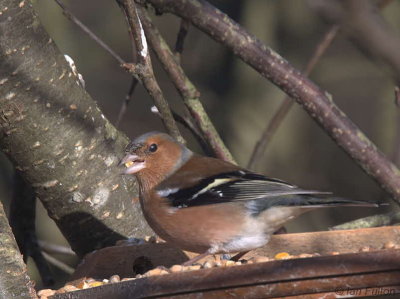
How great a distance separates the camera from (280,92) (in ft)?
28.4

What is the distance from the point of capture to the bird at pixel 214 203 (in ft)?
13.0

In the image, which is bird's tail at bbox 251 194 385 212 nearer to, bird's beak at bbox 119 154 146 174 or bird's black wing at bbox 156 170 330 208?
bird's black wing at bbox 156 170 330 208

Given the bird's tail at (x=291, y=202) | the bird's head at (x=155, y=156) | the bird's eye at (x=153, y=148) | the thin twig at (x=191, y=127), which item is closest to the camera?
the bird's tail at (x=291, y=202)

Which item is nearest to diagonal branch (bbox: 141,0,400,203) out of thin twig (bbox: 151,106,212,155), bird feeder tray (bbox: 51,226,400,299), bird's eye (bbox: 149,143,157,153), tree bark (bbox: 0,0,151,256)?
thin twig (bbox: 151,106,212,155)

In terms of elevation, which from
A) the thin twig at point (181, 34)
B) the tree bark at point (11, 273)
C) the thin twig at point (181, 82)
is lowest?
the tree bark at point (11, 273)

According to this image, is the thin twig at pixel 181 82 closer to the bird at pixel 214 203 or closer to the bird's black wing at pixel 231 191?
the bird at pixel 214 203

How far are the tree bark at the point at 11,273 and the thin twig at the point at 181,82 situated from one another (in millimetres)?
1701

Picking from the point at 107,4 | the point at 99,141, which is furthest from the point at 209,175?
the point at 107,4

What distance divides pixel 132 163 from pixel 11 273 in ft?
4.28

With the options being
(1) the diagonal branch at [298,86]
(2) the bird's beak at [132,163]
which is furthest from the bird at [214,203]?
(1) the diagonal branch at [298,86]

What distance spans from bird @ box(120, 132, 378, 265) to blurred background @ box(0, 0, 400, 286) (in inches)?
160

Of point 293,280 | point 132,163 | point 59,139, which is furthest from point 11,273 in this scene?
point 132,163

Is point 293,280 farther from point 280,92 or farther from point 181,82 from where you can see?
point 280,92

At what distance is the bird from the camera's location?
3971 mm
